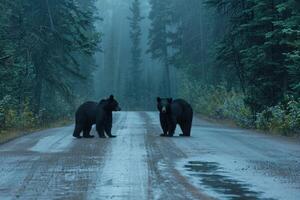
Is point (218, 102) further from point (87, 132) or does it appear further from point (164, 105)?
point (87, 132)

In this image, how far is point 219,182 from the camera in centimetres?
973

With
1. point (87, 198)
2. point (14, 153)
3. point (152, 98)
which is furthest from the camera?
point (152, 98)

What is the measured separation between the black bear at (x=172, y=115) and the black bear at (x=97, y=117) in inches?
58.9

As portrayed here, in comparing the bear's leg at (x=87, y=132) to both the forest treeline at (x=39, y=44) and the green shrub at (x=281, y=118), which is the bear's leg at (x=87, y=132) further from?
the forest treeline at (x=39, y=44)

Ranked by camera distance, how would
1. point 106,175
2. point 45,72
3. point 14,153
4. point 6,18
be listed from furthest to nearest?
point 45,72
point 6,18
point 14,153
point 106,175

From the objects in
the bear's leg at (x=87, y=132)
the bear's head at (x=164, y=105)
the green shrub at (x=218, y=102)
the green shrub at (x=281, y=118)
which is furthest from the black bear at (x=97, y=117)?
the green shrub at (x=218, y=102)

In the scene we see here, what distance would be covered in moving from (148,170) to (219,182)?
5.52 ft

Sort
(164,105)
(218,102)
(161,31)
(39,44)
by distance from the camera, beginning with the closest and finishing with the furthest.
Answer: (164,105) < (39,44) < (218,102) < (161,31)

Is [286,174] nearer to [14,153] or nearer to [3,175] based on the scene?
[3,175]

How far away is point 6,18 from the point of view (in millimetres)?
27297

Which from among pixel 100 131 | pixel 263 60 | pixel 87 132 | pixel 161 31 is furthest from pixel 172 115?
pixel 161 31

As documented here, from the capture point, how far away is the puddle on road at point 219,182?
854 cm

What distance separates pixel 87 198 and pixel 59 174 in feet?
8.11

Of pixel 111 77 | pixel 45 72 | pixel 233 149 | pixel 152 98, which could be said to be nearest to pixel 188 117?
pixel 233 149
